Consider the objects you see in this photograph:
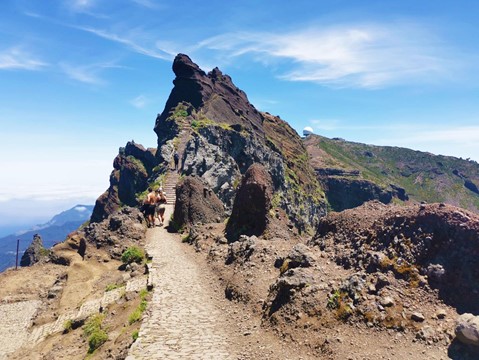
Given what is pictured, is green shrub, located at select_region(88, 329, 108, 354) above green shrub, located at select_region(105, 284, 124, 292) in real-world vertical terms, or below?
below

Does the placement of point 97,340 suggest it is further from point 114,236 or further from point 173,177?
point 173,177

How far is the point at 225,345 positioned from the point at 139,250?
14865mm

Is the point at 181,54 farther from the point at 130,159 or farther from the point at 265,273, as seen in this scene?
the point at 265,273

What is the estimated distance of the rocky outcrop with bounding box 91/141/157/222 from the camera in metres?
116

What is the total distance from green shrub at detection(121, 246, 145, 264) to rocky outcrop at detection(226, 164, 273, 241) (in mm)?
6134

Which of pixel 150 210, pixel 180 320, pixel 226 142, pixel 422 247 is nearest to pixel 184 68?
pixel 226 142

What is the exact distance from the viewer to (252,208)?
26594 millimetres

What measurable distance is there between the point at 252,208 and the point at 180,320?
1317 cm

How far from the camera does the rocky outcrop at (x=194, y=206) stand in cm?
3306

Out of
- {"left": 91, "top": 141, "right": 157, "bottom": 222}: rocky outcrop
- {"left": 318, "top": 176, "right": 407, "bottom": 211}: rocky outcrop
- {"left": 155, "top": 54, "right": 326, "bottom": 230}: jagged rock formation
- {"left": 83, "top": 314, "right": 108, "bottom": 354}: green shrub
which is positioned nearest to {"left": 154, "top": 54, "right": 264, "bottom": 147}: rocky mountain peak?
{"left": 155, "top": 54, "right": 326, "bottom": 230}: jagged rock formation

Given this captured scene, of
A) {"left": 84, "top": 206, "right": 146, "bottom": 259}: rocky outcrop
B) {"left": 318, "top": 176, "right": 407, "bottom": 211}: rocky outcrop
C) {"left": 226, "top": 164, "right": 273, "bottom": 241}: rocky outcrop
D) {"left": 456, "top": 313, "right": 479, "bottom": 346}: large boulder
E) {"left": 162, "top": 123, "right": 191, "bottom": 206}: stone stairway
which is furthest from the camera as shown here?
{"left": 318, "top": 176, "right": 407, "bottom": 211}: rocky outcrop

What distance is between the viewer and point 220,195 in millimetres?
62750

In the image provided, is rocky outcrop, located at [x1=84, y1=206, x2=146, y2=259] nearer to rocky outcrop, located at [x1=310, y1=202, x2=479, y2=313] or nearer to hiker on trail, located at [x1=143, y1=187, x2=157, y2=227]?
hiker on trail, located at [x1=143, y1=187, x2=157, y2=227]

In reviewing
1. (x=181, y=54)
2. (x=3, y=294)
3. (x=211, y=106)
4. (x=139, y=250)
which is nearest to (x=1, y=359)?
(x=3, y=294)
